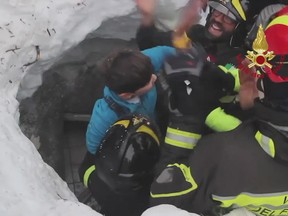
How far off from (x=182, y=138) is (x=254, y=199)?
0.28 m

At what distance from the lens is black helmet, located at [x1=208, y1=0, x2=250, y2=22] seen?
1.97 metres

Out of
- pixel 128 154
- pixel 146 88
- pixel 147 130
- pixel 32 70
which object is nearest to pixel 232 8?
pixel 146 88

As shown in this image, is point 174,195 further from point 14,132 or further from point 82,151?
point 82,151

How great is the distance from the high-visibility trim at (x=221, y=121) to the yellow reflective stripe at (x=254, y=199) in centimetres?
22

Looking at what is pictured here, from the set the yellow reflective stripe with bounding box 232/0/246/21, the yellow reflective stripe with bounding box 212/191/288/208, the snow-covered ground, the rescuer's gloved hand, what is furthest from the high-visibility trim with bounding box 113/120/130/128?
the yellow reflective stripe with bounding box 232/0/246/21

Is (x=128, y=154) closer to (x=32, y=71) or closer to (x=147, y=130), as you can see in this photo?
(x=147, y=130)

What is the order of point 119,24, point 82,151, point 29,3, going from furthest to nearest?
point 82,151
point 119,24
point 29,3

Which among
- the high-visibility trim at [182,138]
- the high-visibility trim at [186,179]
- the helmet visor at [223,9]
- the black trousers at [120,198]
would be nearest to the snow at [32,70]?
the black trousers at [120,198]

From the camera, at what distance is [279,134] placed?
54.1 inches

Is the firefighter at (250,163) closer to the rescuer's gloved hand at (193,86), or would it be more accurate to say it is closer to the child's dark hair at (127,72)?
the rescuer's gloved hand at (193,86)

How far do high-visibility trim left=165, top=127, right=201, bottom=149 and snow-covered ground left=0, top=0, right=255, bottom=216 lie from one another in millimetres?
225

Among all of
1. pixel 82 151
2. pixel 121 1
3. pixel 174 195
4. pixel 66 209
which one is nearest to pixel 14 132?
pixel 66 209

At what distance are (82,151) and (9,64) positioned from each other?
0.93 meters

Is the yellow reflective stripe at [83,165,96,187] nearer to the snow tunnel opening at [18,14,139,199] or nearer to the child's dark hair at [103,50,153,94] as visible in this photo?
the child's dark hair at [103,50,153,94]
